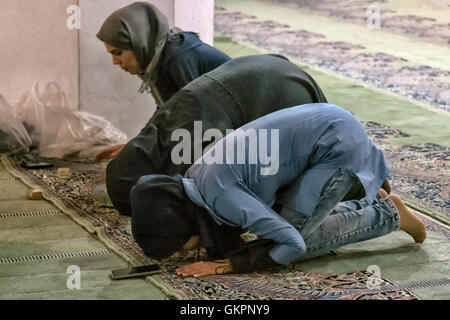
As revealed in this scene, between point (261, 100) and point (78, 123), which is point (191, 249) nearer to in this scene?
point (261, 100)

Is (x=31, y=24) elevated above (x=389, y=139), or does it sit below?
above

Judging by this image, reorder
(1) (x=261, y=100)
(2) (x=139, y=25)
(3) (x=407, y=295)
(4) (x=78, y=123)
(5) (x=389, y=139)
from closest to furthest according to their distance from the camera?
(3) (x=407, y=295), (1) (x=261, y=100), (2) (x=139, y=25), (4) (x=78, y=123), (5) (x=389, y=139)

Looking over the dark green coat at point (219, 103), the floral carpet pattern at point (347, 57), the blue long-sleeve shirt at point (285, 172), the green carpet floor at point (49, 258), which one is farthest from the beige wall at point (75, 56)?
the floral carpet pattern at point (347, 57)

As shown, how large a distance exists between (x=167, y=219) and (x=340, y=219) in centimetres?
78

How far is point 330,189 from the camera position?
11.4ft

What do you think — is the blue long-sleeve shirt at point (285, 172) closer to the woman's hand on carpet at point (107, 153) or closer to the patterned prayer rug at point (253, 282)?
the patterned prayer rug at point (253, 282)

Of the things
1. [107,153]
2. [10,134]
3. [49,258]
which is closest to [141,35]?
[107,153]

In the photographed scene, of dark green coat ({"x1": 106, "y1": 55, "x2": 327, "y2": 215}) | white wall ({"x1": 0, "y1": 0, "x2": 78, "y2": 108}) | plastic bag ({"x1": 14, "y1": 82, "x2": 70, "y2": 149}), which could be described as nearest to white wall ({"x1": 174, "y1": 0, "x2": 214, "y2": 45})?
white wall ({"x1": 0, "y1": 0, "x2": 78, "y2": 108})

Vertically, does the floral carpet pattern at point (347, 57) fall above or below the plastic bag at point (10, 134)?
below

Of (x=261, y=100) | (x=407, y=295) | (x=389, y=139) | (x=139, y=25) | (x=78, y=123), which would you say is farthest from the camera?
(x=389, y=139)

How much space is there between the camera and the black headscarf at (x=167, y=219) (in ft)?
11.0

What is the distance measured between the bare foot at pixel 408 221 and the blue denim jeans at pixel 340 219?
51mm

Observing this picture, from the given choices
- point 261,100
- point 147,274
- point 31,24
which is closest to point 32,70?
point 31,24

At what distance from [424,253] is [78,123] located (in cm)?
250
